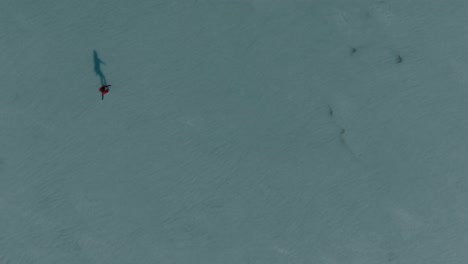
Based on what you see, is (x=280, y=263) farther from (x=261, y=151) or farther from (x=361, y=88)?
Result: (x=361, y=88)

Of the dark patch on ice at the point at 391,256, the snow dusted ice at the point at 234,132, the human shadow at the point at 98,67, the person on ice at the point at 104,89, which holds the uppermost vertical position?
the human shadow at the point at 98,67

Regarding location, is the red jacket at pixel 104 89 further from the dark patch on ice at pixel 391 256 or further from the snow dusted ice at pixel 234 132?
the dark patch on ice at pixel 391 256

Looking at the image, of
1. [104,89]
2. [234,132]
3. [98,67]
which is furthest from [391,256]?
[98,67]

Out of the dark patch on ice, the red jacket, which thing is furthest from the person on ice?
the dark patch on ice

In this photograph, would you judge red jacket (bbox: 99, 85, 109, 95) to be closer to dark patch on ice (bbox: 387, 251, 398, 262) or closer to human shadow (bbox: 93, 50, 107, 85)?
human shadow (bbox: 93, 50, 107, 85)

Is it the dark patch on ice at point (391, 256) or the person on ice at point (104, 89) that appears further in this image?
the dark patch on ice at point (391, 256)

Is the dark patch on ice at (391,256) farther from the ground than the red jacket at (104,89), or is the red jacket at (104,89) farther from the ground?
the red jacket at (104,89)

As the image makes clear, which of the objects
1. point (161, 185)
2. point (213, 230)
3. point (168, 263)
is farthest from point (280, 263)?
point (161, 185)

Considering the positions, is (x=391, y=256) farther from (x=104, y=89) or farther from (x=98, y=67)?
(x=98, y=67)

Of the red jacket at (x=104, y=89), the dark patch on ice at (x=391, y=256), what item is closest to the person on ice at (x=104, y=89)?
the red jacket at (x=104, y=89)
